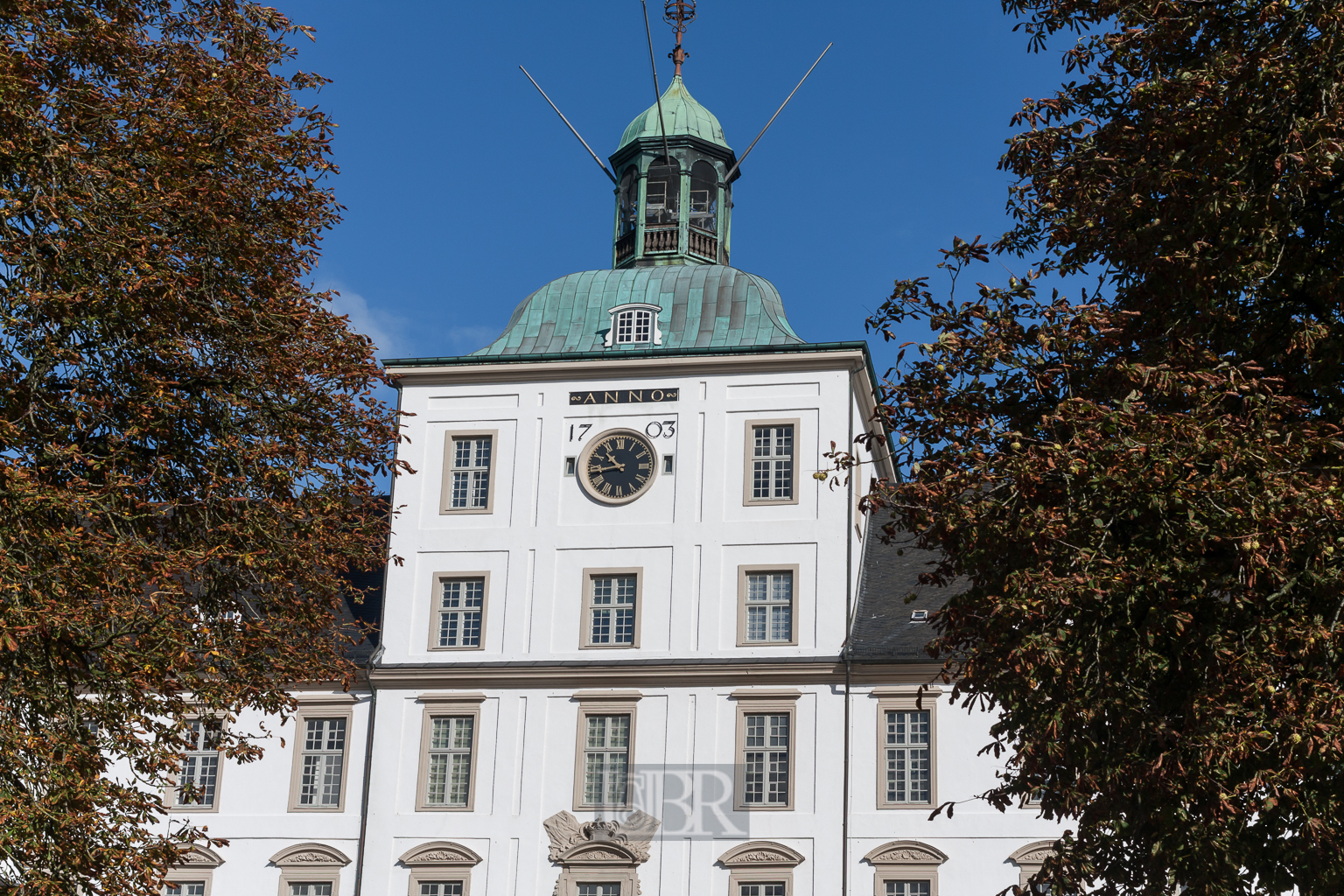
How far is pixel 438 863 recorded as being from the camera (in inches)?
1270

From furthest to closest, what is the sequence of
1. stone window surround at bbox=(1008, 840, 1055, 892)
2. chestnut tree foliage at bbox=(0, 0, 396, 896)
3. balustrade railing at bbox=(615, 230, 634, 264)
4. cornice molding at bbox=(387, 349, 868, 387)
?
1. balustrade railing at bbox=(615, 230, 634, 264)
2. cornice molding at bbox=(387, 349, 868, 387)
3. stone window surround at bbox=(1008, 840, 1055, 892)
4. chestnut tree foliage at bbox=(0, 0, 396, 896)

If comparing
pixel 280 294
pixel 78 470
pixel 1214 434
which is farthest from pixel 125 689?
pixel 1214 434

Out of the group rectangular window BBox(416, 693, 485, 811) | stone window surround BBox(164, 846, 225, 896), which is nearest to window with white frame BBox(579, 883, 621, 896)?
rectangular window BBox(416, 693, 485, 811)

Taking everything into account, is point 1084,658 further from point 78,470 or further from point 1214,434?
point 78,470

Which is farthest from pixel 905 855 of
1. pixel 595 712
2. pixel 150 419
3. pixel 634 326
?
pixel 150 419

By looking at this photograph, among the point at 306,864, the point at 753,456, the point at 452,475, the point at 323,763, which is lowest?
the point at 306,864

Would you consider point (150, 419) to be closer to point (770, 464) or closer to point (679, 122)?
point (770, 464)

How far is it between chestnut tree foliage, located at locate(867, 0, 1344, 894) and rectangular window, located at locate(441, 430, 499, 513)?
69.9 ft

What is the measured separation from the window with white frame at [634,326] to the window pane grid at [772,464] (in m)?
3.46

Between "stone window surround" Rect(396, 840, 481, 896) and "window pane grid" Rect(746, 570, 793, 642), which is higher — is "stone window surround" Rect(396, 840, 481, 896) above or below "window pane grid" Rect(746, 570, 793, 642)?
below

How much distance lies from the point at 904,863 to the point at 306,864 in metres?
11.3

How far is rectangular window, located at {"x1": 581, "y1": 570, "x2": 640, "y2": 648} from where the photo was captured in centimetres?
3344

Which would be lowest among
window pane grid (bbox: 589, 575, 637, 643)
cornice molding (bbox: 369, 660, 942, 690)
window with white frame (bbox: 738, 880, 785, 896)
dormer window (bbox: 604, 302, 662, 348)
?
window with white frame (bbox: 738, 880, 785, 896)

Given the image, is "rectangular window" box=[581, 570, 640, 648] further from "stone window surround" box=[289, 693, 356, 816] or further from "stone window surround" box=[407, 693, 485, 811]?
"stone window surround" box=[289, 693, 356, 816]
